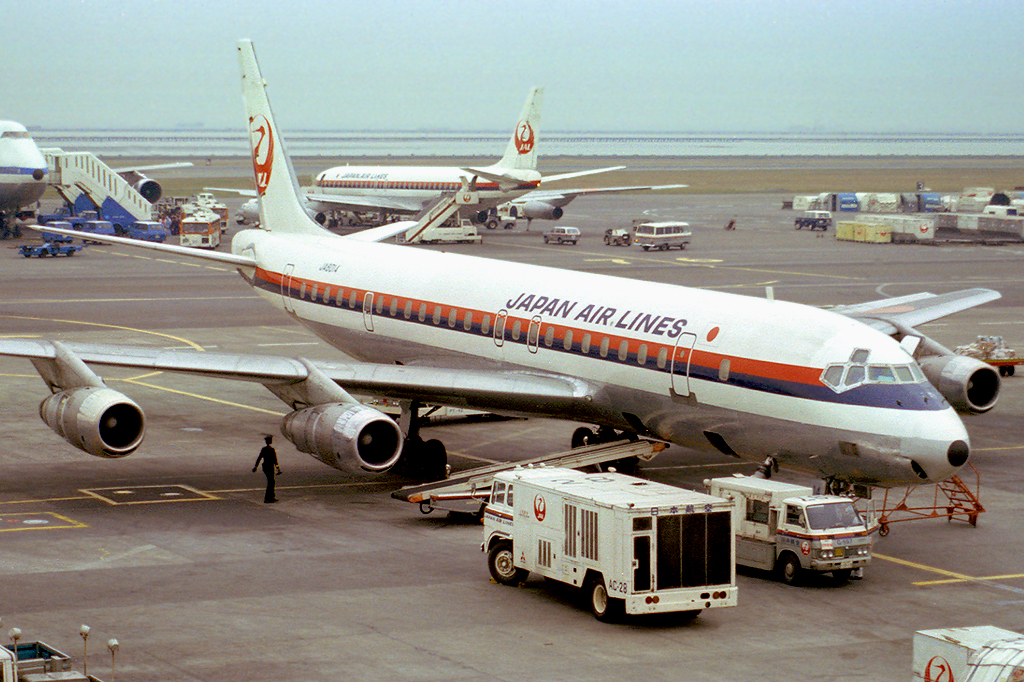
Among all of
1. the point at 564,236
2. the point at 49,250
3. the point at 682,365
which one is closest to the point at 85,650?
the point at 682,365

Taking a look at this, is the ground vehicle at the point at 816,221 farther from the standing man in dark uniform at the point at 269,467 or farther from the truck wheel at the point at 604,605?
the truck wheel at the point at 604,605

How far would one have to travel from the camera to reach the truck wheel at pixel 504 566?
89.1 ft

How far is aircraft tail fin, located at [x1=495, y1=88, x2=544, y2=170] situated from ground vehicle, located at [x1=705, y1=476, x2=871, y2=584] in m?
78.9

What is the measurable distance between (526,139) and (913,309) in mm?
63757

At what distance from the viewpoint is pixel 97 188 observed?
117 metres

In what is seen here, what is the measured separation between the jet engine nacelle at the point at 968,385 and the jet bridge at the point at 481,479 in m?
10.1

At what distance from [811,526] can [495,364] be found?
1238 cm

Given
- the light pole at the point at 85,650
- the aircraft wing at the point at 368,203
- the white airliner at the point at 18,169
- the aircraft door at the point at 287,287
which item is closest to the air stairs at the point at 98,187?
the white airliner at the point at 18,169

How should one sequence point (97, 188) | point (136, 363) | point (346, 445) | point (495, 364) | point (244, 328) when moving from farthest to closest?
point (97, 188), point (244, 328), point (495, 364), point (136, 363), point (346, 445)

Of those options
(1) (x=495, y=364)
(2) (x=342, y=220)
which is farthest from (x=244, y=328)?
(2) (x=342, y=220)

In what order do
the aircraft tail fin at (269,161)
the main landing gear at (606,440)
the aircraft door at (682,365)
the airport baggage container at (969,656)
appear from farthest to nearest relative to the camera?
the aircraft tail fin at (269,161)
the main landing gear at (606,440)
the aircraft door at (682,365)
the airport baggage container at (969,656)

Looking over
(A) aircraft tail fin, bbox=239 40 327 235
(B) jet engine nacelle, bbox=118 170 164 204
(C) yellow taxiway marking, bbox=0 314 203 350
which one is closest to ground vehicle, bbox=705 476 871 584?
(A) aircraft tail fin, bbox=239 40 327 235

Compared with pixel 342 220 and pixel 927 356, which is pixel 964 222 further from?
pixel 927 356

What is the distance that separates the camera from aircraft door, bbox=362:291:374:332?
42.1m
